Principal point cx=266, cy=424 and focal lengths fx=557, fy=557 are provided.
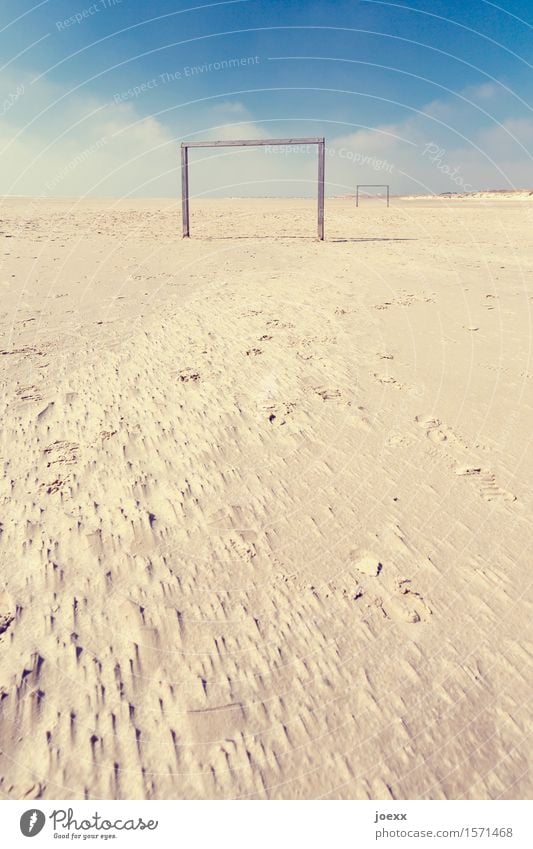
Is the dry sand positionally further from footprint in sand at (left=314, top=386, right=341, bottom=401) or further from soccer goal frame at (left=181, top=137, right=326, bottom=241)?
soccer goal frame at (left=181, top=137, right=326, bottom=241)

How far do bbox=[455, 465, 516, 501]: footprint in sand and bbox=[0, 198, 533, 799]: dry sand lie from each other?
17 mm

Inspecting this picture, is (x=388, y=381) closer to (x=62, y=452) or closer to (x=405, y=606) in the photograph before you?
(x=405, y=606)

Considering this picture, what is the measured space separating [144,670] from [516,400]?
4040mm

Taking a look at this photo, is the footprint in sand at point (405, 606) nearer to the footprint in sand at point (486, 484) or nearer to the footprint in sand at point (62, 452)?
the footprint in sand at point (486, 484)

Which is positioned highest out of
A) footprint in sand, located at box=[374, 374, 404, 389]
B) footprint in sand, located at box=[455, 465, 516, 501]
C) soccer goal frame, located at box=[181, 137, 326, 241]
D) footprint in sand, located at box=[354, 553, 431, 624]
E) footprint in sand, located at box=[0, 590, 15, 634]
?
soccer goal frame, located at box=[181, 137, 326, 241]

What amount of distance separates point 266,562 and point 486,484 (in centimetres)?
172

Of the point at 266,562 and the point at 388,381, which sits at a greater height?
the point at 388,381

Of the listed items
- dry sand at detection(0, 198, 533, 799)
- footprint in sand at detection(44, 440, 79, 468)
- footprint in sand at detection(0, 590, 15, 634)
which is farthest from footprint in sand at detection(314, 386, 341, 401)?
footprint in sand at detection(0, 590, 15, 634)

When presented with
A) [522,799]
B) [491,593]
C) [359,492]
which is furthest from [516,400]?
[522,799]

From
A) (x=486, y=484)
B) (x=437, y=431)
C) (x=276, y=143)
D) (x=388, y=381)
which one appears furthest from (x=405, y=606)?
(x=276, y=143)

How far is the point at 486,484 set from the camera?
3875mm

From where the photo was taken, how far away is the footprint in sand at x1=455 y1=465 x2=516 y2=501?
374 centimetres

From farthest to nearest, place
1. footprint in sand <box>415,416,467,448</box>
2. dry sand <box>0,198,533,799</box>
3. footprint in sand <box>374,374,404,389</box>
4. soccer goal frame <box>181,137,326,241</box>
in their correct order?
soccer goal frame <box>181,137,326,241</box>, footprint in sand <box>374,374,404,389</box>, footprint in sand <box>415,416,467,448</box>, dry sand <box>0,198,533,799</box>

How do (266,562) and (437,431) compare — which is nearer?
(266,562)
